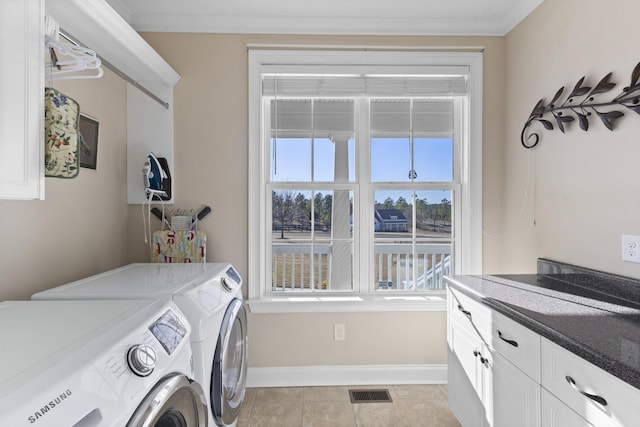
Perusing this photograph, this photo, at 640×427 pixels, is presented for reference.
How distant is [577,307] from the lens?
137 cm

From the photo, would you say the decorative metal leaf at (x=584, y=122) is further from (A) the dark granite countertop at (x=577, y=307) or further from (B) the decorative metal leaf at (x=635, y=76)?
(A) the dark granite countertop at (x=577, y=307)

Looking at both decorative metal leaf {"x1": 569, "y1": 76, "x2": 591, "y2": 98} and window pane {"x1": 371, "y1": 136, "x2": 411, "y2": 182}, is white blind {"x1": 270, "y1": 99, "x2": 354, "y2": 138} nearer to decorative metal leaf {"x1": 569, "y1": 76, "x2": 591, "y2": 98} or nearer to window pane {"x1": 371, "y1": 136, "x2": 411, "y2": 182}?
window pane {"x1": 371, "y1": 136, "x2": 411, "y2": 182}

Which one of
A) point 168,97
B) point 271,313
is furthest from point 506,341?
point 168,97

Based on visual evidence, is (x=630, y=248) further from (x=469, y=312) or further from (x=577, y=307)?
(x=469, y=312)

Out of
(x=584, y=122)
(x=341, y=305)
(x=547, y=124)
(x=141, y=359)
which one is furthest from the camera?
(x=341, y=305)

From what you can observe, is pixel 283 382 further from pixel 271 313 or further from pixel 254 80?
pixel 254 80

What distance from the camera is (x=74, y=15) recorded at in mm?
1446

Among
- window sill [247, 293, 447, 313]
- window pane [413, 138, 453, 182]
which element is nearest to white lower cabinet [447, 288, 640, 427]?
window sill [247, 293, 447, 313]

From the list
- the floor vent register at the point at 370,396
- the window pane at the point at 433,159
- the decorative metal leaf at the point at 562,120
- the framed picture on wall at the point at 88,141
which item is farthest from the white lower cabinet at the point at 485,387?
the framed picture on wall at the point at 88,141

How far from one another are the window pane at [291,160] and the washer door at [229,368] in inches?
40.9

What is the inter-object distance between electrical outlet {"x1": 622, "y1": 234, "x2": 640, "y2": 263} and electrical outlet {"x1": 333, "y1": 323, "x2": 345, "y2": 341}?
1617 millimetres

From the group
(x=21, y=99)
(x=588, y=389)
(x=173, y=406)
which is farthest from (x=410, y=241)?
(x=21, y=99)

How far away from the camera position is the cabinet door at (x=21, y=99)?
0.99 m

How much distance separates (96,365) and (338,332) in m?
1.87
